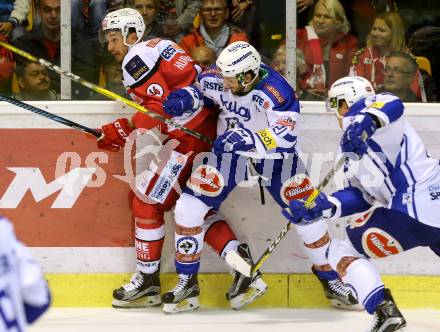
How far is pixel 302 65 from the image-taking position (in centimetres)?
504

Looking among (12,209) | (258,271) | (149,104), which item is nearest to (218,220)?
(258,271)

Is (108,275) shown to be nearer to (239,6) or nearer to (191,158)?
(191,158)

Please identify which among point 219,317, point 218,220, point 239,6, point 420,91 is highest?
point 239,6

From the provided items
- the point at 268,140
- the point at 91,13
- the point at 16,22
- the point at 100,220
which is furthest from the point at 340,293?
the point at 16,22

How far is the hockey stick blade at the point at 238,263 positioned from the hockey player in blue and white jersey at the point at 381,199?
733 mm

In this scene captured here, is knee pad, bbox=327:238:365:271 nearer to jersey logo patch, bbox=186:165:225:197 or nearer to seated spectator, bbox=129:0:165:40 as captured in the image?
jersey logo patch, bbox=186:165:225:197

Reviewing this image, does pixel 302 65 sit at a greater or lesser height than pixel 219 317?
greater

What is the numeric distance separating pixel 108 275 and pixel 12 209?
52 centimetres

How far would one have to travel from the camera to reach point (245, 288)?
192 inches

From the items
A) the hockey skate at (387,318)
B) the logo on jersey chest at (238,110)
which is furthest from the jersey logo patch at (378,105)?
the logo on jersey chest at (238,110)

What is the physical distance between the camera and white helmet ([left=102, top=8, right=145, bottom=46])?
15.7 ft

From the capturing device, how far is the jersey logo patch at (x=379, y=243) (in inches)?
157

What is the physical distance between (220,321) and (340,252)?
844 mm

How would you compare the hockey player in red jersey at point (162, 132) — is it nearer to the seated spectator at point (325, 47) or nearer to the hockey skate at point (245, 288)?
the hockey skate at point (245, 288)
